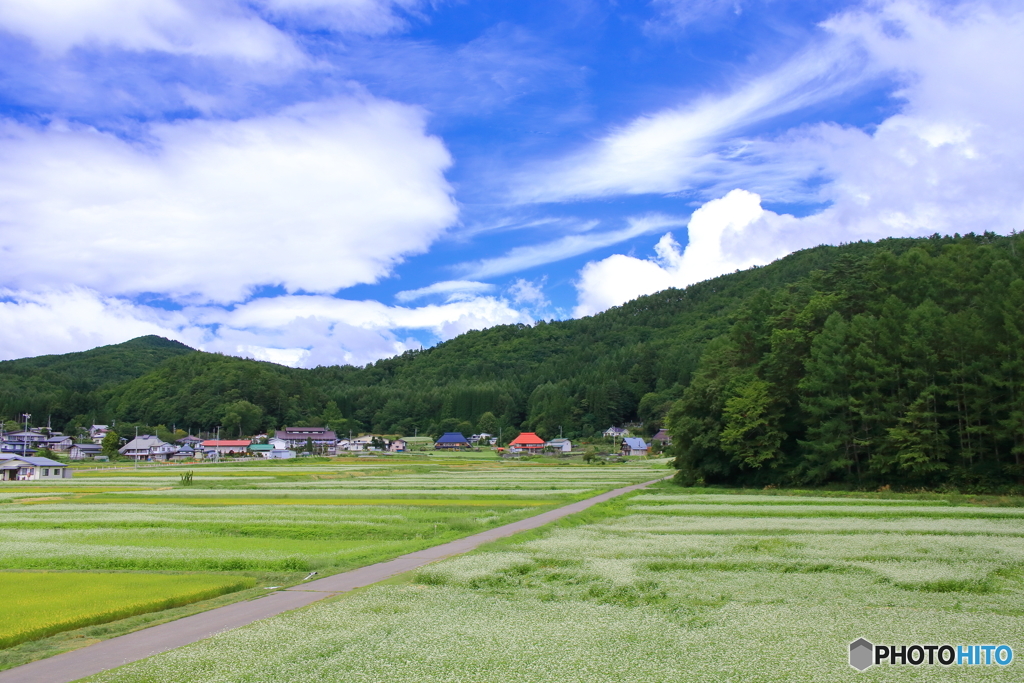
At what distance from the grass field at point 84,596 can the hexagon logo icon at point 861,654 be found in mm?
→ 14064

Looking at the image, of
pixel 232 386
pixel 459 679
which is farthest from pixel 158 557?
pixel 232 386

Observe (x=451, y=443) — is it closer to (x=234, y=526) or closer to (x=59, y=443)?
(x=59, y=443)

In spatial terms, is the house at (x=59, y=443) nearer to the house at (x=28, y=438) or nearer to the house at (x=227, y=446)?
the house at (x=28, y=438)

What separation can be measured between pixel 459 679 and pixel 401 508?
27776 mm

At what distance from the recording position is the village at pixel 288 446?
133 m

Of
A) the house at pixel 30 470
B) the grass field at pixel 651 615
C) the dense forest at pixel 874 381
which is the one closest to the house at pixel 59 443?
the house at pixel 30 470

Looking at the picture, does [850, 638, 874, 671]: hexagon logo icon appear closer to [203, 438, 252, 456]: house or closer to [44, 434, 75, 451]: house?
[203, 438, 252, 456]: house

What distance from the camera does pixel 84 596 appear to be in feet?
52.1

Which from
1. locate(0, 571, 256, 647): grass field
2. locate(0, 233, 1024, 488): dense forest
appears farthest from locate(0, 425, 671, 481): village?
locate(0, 571, 256, 647): grass field

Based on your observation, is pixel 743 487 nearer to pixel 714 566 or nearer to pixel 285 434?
pixel 714 566

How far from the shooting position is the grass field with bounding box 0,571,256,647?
13.3 meters

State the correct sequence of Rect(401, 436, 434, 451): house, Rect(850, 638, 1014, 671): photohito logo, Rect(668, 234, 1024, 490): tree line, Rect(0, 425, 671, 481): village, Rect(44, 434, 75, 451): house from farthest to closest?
1. Rect(401, 436, 434, 451): house
2. Rect(44, 434, 75, 451): house
3. Rect(0, 425, 671, 481): village
4. Rect(668, 234, 1024, 490): tree line
5. Rect(850, 638, 1014, 671): photohito logo

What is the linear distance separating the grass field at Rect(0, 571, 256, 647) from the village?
93082 mm

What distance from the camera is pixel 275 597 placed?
1593 cm
